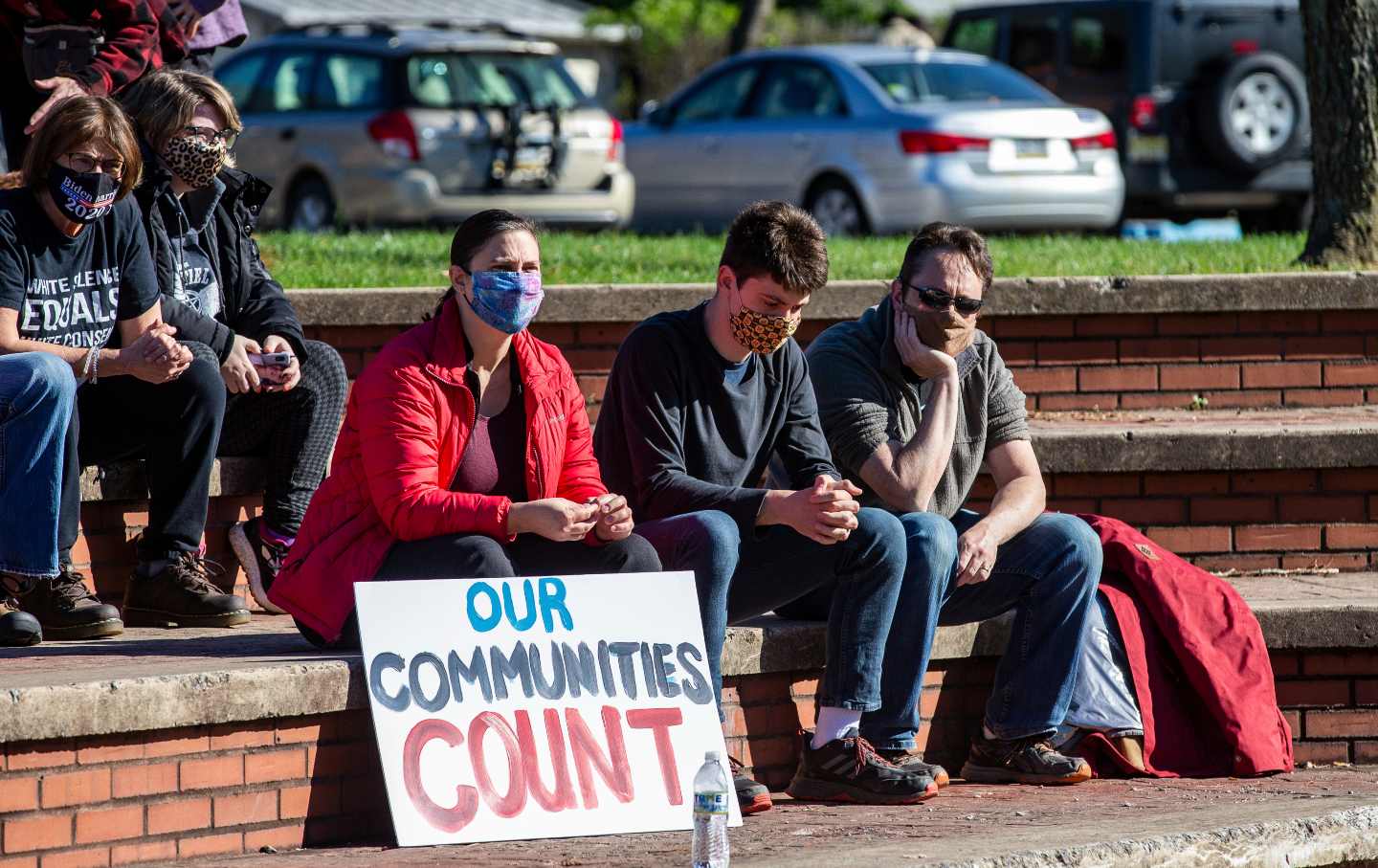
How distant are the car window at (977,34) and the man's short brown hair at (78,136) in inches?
491

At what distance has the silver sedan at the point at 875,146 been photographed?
12.3 meters

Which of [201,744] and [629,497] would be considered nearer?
[201,744]

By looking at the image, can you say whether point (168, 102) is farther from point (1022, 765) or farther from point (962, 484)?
point (1022, 765)

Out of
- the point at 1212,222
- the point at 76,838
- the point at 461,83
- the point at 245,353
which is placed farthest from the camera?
the point at 1212,222

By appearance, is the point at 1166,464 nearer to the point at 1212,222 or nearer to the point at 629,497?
the point at 629,497

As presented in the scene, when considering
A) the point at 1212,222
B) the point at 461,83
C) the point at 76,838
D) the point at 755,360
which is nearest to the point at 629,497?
the point at 755,360

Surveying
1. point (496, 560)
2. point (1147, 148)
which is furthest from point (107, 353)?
point (1147, 148)

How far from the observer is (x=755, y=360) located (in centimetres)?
525

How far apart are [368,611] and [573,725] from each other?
54 cm

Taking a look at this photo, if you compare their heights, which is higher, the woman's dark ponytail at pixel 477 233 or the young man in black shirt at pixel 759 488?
the woman's dark ponytail at pixel 477 233

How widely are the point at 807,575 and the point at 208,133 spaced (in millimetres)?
2038

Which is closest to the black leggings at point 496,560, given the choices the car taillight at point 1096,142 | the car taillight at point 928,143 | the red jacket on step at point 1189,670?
the red jacket on step at point 1189,670

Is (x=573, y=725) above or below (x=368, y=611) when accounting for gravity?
below

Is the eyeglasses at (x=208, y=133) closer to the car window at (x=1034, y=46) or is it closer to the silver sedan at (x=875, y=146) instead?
the silver sedan at (x=875, y=146)
